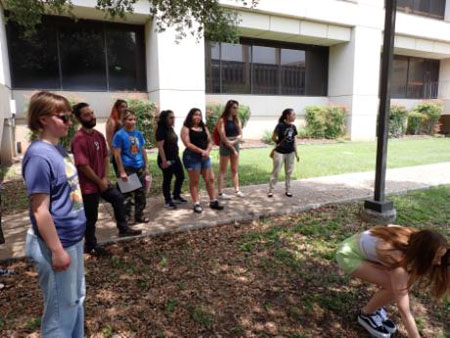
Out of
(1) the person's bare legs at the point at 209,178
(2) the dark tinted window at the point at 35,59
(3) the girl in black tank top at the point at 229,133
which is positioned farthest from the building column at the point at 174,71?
(1) the person's bare legs at the point at 209,178

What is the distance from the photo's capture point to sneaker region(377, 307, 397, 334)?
289 centimetres

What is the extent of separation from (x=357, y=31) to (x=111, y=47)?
11.4 m

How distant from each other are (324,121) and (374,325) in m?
15.1

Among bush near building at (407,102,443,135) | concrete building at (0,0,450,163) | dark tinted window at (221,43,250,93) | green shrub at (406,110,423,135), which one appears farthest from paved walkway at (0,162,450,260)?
bush near building at (407,102,443,135)

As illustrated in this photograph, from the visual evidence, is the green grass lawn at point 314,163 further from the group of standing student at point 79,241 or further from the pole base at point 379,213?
the group of standing student at point 79,241

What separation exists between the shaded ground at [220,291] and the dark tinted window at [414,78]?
67.2 feet

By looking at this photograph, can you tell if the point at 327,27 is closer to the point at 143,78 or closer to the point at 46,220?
the point at 143,78

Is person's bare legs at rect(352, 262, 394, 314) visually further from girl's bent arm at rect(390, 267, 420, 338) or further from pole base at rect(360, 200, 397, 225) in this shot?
pole base at rect(360, 200, 397, 225)

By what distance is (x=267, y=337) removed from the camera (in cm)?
282

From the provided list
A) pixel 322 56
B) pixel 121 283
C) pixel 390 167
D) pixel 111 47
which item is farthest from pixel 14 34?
pixel 322 56

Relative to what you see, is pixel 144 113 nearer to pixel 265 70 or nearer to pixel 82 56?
pixel 82 56

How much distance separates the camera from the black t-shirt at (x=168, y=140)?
18.5 feet

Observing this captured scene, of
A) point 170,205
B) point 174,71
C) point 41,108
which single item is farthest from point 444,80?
point 41,108

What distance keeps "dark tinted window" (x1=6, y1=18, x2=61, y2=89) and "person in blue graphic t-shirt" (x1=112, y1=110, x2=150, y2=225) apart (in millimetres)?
9739
